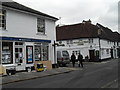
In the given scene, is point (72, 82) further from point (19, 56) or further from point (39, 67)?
point (19, 56)

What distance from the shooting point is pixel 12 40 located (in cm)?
1834

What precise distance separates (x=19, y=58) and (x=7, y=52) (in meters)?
1.51

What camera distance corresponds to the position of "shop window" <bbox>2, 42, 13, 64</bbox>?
58.5ft

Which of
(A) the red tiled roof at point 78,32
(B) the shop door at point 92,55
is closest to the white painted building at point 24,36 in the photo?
(B) the shop door at point 92,55

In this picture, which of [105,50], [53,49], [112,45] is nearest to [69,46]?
[105,50]

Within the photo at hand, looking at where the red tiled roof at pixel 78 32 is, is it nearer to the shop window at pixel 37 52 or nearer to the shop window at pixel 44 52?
the shop window at pixel 44 52

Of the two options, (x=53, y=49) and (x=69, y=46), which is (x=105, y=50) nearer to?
(x=69, y=46)

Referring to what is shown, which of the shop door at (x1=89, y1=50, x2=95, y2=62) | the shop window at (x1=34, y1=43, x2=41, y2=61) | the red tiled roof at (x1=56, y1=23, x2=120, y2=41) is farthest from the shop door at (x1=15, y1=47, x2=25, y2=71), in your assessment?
the red tiled roof at (x1=56, y1=23, x2=120, y2=41)

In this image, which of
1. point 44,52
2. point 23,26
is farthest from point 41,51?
point 23,26

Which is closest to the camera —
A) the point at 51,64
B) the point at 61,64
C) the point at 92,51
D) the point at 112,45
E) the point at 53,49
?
the point at 51,64

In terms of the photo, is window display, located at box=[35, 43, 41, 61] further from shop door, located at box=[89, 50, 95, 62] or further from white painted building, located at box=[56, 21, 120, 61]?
shop door, located at box=[89, 50, 95, 62]

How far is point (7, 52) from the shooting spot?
18.2 meters

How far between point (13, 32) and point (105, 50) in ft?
108

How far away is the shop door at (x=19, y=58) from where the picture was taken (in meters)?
19.0
